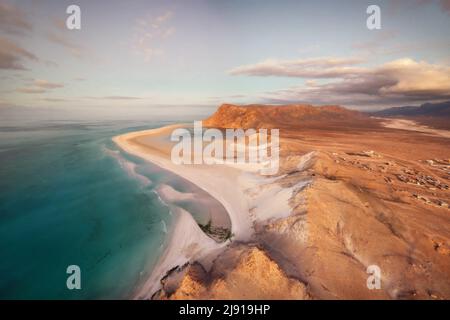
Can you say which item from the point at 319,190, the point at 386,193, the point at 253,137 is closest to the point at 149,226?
the point at 319,190

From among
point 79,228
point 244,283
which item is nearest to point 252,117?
point 79,228

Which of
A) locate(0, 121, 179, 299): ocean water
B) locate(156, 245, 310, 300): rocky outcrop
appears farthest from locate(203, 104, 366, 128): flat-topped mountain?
locate(156, 245, 310, 300): rocky outcrop

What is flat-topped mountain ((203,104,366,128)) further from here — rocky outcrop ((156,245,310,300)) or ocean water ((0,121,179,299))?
rocky outcrop ((156,245,310,300))

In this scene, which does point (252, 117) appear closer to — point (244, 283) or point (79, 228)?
point (79, 228)

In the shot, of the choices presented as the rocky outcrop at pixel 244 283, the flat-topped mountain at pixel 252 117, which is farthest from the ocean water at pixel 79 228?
the flat-topped mountain at pixel 252 117

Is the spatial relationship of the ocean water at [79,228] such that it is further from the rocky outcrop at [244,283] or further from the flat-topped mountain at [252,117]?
the flat-topped mountain at [252,117]

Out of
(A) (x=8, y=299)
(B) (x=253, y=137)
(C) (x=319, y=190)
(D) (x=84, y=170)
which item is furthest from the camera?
(B) (x=253, y=137)

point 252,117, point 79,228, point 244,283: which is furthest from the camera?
point 252,117
